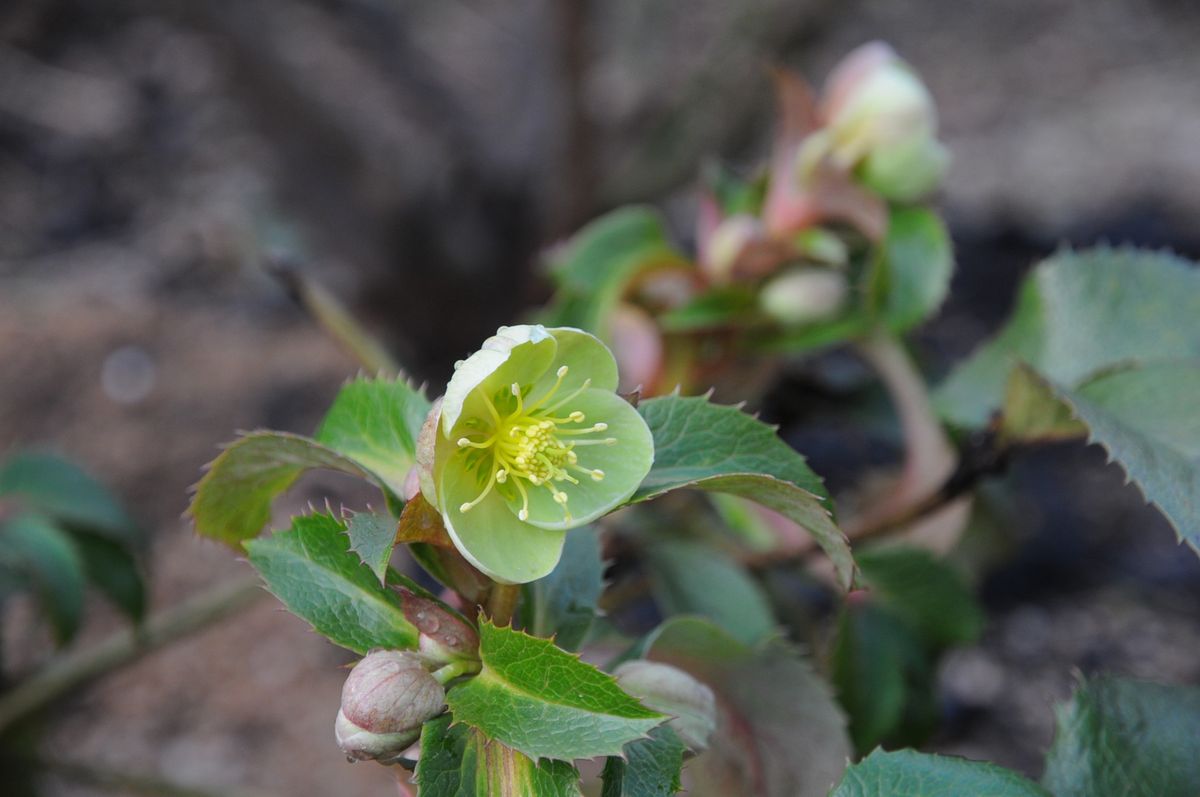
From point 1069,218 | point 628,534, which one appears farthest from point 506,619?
point 1069,218

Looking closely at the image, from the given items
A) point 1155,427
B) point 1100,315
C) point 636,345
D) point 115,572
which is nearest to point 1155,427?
point 1155,427

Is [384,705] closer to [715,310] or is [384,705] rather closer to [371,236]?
[715,310]

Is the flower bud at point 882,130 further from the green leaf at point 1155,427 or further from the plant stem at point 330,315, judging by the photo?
the plant stem at point 330,315

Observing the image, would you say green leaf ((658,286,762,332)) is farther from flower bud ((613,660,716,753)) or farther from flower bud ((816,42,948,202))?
flower bud ((613,660,716,753))

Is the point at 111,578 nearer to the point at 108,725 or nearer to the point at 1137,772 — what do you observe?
the point at 108,725

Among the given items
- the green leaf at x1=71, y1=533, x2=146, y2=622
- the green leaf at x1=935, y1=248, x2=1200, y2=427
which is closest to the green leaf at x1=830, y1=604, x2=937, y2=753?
the green leaf at x1=935, y1=248, x2=1200, y2=427

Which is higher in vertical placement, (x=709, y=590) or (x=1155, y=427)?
(x=1155, y=427)
